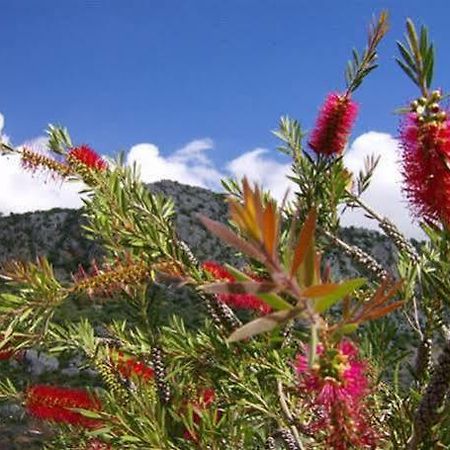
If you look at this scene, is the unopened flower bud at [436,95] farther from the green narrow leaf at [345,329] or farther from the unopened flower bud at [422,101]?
the green narrow leaf at [345,329]

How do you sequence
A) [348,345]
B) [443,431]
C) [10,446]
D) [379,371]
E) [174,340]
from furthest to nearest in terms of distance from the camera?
[10,446] < [174,340] < [379,371] < [443,431] < [348,345]

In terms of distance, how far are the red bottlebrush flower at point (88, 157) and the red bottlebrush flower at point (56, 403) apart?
0.98m

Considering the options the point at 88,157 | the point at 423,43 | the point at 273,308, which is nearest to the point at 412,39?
the point at 423,43

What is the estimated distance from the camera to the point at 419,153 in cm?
89

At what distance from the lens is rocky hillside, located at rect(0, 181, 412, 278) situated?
30.7 m

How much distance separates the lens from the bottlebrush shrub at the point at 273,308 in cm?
61

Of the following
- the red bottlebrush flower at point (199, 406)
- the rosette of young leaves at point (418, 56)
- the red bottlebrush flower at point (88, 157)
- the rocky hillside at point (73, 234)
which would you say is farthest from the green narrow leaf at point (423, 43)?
the rocky hillside at point (73, 234)

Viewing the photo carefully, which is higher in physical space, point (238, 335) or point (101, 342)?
point (101, 342)

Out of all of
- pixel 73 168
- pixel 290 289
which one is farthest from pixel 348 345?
pixel 73 168

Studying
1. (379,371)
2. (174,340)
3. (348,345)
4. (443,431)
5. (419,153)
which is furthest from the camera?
(174,340)

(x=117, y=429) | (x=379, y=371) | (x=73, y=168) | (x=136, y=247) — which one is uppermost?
(x=73, y=168)

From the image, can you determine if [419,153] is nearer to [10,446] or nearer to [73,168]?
[73,168]

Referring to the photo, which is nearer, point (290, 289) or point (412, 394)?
point (290, 289)

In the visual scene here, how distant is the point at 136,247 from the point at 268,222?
0.86 metres
